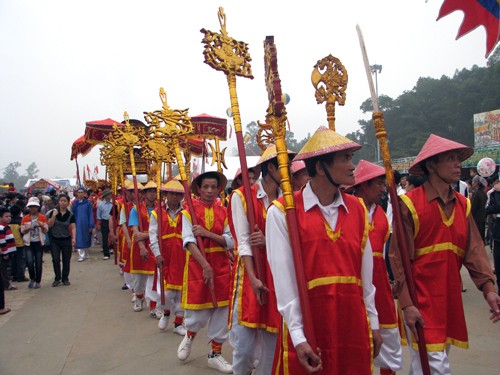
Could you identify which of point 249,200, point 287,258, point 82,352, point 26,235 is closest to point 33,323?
point 82,352

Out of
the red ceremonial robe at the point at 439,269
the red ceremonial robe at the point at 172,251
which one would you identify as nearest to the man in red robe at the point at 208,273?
the red ceremonial robe at the point at 172,251

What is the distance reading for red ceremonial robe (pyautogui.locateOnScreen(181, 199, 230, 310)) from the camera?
168 inches

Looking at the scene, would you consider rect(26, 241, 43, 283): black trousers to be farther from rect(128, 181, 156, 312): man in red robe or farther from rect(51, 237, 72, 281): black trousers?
rect(128, 181, 156, 312): man in red robe

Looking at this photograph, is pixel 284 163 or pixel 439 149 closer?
pixel 284 163

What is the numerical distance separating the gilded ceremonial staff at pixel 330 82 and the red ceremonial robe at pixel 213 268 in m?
1.67

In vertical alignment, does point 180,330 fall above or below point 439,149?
below

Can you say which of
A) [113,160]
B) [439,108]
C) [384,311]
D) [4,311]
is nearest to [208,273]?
[384,311]

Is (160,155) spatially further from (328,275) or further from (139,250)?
(328,275)

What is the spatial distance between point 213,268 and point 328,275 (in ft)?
7.85

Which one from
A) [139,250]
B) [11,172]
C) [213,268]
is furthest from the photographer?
[11,172]

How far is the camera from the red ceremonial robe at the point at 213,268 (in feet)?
14.0

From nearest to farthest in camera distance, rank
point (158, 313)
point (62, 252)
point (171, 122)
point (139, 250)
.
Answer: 1. point (171, 122)
2. point (158, 313)
3. point (139, 250)
4. point (62, 252)

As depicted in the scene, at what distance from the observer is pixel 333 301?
2.11m

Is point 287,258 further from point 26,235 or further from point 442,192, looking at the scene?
point 26,235
